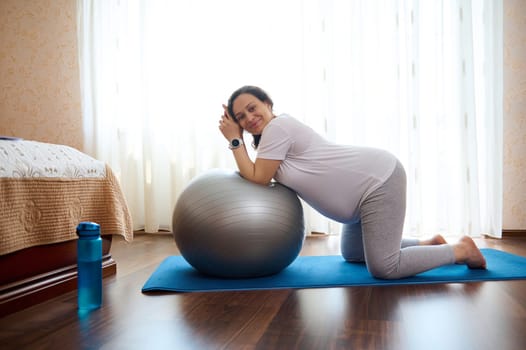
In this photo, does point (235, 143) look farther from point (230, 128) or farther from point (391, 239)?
point (391, 239)

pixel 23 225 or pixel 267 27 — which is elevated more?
pixel 267 27

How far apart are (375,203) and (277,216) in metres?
0.39

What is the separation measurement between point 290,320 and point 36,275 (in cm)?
97

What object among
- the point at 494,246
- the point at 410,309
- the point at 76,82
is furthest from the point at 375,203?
the point at 76,82

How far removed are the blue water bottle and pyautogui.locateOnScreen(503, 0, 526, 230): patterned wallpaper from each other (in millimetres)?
3079

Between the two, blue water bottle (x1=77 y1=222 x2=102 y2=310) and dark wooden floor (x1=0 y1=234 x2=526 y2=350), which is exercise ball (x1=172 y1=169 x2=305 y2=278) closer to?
dark wooden floor (x1=0 y1=234 x2=526 y2=350)

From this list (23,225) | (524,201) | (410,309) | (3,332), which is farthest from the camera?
(524,201)

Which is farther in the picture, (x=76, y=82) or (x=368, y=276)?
(x=76, y=82)

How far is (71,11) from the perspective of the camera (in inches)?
155

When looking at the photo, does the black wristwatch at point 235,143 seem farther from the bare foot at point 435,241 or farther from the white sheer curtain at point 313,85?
the white sheer curtain at point 313,85

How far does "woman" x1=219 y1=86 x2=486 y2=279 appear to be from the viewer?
5.68 feet

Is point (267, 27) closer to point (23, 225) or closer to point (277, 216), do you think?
point (277, 216)

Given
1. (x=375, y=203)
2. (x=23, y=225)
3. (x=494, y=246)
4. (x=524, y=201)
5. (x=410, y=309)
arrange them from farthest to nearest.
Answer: (x=524, y=201) < (x=494, y=246) < (x=375, y=203) < (x=23, y=225) < (x=410, y=309)

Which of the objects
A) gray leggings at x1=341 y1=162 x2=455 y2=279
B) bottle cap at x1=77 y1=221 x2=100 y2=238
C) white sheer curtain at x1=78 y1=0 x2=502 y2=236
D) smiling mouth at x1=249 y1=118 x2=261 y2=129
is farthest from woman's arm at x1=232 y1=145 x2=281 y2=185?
white sheer curtain at x1=78 y1=0 x2=502 y2=236
